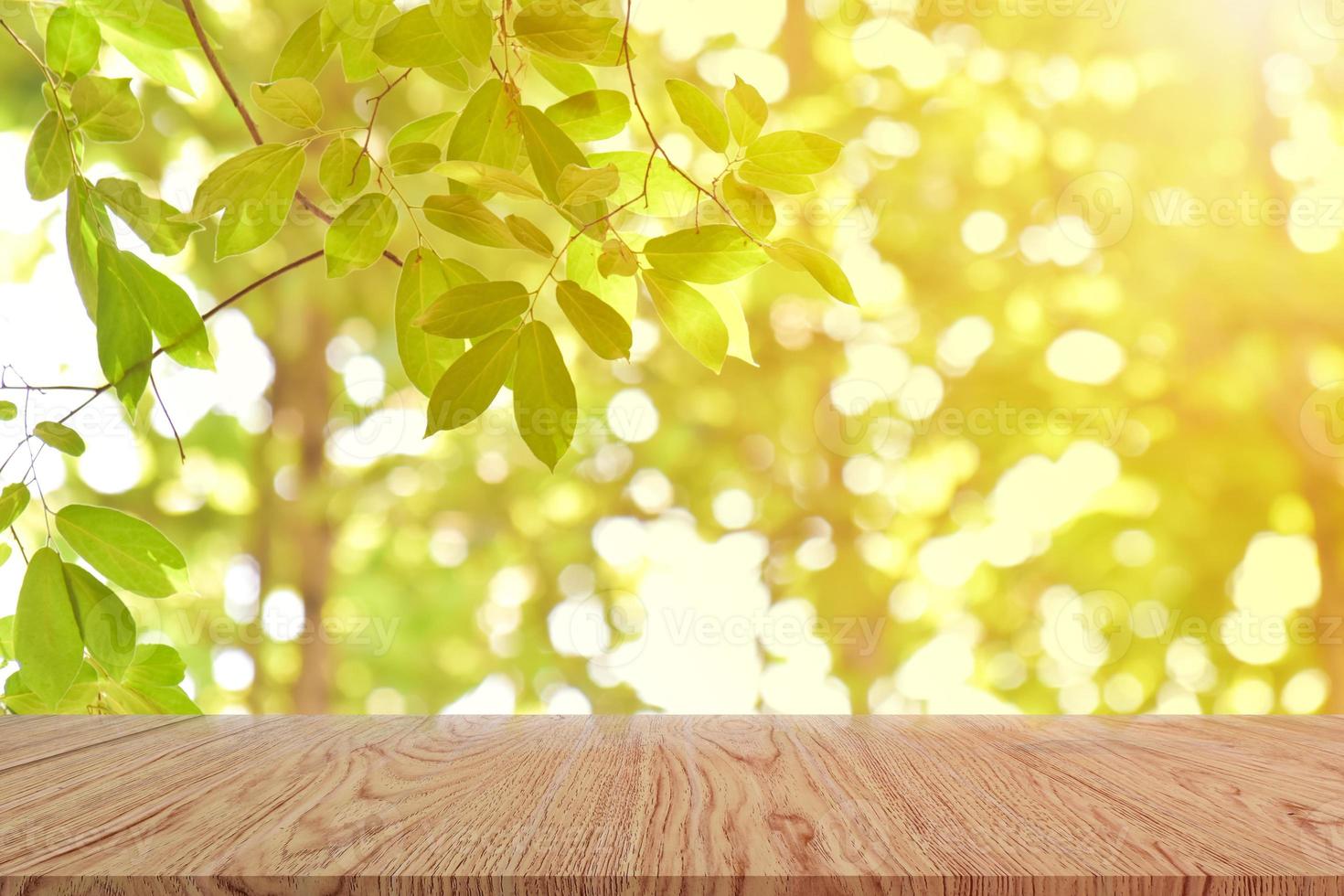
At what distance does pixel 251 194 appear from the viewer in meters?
0.53

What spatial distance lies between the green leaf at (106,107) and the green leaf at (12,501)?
241mm

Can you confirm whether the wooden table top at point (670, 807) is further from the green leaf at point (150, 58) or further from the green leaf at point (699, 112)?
the green leaf at point (150, 58)

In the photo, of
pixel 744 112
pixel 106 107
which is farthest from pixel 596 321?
pixel 106 107

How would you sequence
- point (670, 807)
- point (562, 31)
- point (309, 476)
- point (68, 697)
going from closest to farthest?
1. point (670, 807)
2. point (562, 31)
3. point (68, 697)
4. point (309, 476)

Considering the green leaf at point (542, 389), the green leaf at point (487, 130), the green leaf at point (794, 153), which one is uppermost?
the green leaf at point (487, 130)

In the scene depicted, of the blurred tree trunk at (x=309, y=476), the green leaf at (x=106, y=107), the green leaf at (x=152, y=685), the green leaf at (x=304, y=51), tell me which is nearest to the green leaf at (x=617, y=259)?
the green leaf at (x=304, y=51)

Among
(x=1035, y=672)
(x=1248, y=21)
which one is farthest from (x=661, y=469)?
(x=1248, y=21)

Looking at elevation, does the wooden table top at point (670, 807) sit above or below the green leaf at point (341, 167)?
below

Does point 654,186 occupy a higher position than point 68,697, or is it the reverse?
point 654,186

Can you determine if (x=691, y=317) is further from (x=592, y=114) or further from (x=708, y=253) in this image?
(x=592, y=114)

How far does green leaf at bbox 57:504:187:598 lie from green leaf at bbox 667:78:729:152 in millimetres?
438

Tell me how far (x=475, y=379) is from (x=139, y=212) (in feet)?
0.93

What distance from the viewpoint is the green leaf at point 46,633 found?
1.90 feet

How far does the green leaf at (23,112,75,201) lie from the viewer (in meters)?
A: 0.62
